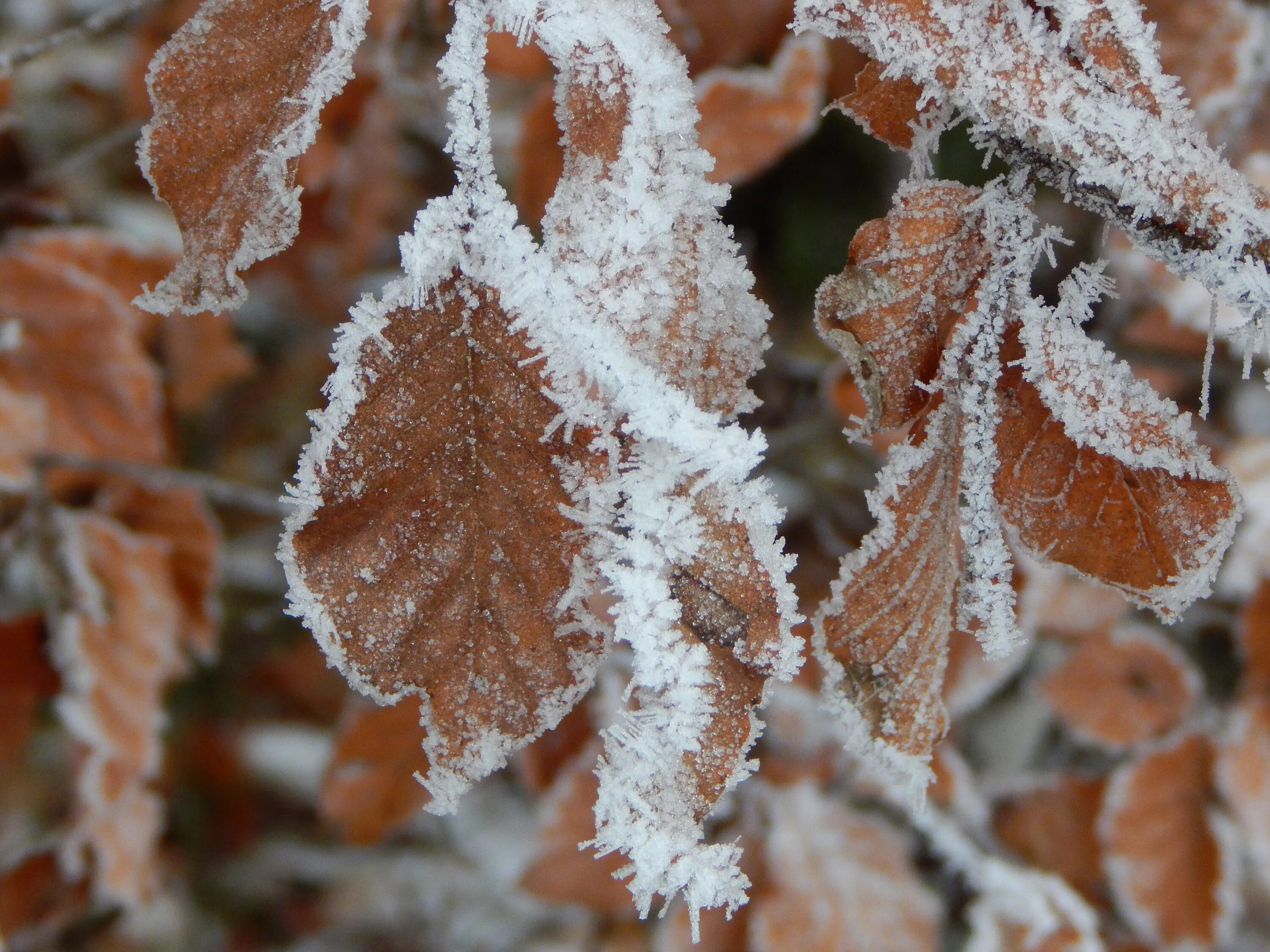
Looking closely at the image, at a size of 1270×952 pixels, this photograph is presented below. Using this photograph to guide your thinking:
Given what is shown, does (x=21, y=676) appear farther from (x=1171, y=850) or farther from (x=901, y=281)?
(x=1171, y=850)

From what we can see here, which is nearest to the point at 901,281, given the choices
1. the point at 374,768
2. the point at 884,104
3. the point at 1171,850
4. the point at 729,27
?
the point at 884,104

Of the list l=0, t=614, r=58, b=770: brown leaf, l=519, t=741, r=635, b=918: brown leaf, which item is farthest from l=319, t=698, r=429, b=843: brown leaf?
l=0, t=614, r=58, b=770: brown leaf

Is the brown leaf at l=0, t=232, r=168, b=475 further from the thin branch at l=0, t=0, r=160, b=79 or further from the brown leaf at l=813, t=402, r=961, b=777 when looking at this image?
the brown leaf at l=813, t=402, r=961, b=777

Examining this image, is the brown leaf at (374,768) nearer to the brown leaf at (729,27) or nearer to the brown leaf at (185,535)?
the brown leaf at (185,535)

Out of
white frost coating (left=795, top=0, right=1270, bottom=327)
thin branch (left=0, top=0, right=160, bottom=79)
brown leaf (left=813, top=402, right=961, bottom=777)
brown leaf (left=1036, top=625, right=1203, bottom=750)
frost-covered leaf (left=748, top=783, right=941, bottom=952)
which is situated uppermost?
white frost coating (left=795, top=0, right=1270, bottom=327)

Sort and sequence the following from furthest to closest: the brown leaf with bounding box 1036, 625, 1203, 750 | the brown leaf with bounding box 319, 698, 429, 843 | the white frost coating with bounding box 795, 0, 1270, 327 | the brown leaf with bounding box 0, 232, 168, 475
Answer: the brown leaf with bounding box 1036, 625, 1203, 750 → the brown leaf with bounding box 319, 698, 429, 843 → the brown leaf with bounding box 0, 232, 168, 475 → the white frost coating with bounding box 795, 0, 1270, 327
